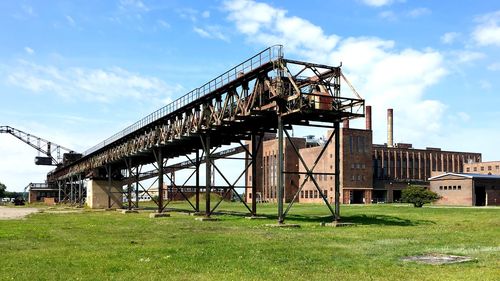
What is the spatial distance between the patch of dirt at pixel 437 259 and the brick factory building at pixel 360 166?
73.2 m

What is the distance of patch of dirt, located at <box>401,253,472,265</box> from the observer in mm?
14578

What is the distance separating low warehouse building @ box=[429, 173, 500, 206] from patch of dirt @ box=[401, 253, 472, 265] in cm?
6870

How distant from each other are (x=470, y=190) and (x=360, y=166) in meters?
24.7

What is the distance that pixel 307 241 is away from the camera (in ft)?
68.6

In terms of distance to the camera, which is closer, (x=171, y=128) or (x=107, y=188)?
(x=171, y=128)

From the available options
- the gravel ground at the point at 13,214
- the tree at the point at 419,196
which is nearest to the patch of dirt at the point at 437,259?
the gravel ground at the point at 13,214

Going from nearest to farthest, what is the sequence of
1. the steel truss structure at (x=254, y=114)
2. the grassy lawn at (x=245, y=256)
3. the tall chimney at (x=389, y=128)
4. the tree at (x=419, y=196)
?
the grassy lawn at (x=245, y=256)
the steel truss structure at (x=254, y=114)
the tree at (x=419, y=196)
the tall chimney at (x=389, y=128)

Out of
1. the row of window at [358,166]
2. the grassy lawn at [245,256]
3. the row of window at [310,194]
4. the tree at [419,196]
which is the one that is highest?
the row of window at [358,166]

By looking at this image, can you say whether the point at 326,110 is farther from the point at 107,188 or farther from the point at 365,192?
the point at 365,192

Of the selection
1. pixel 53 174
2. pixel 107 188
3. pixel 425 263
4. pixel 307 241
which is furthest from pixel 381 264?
pixel 53 174

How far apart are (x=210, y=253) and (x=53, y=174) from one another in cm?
11899

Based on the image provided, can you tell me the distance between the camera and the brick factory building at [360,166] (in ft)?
327

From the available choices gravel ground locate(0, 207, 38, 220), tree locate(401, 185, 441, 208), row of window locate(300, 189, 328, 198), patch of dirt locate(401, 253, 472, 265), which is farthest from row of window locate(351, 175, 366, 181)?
patch of dirt locate(401, 253, 472, 265)

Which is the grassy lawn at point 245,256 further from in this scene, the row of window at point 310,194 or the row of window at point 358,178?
the row of window at point 310,194
